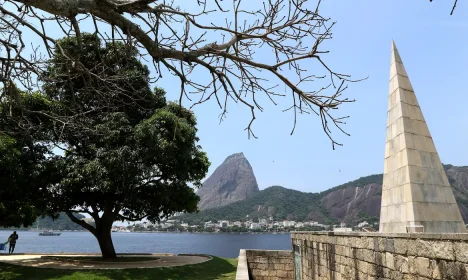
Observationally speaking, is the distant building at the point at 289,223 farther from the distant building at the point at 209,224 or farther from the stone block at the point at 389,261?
the stone block at the point at 389,261

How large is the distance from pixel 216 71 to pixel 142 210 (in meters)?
16.1

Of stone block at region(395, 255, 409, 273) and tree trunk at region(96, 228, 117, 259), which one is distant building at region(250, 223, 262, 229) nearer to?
tree trunk at region(96, 228, 117, 259)

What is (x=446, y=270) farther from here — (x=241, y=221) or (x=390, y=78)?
(x=241, y=221)

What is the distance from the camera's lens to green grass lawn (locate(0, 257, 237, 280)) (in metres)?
14.7

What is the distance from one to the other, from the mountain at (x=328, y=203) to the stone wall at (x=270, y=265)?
3552 inches

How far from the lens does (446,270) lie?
4.02m

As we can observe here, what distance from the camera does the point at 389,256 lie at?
5410 millimetres

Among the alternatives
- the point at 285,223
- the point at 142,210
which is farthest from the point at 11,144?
the point at 285,223

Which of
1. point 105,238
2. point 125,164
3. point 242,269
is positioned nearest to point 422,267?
point 242,269

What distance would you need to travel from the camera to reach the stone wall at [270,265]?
A: 47.6ft

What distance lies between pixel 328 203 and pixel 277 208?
81.2ft

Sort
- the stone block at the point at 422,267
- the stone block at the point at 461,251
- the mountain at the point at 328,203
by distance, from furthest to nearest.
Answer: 1. the mountain at the point at 328,203
2. the stone block at the point at 422,267
3. the stone block at the point at 461,251

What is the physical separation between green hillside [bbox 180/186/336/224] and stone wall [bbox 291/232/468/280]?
444 feet

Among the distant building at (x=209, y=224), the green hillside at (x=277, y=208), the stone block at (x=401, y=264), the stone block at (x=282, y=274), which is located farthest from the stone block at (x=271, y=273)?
the distant building at (x=209, y=224)
